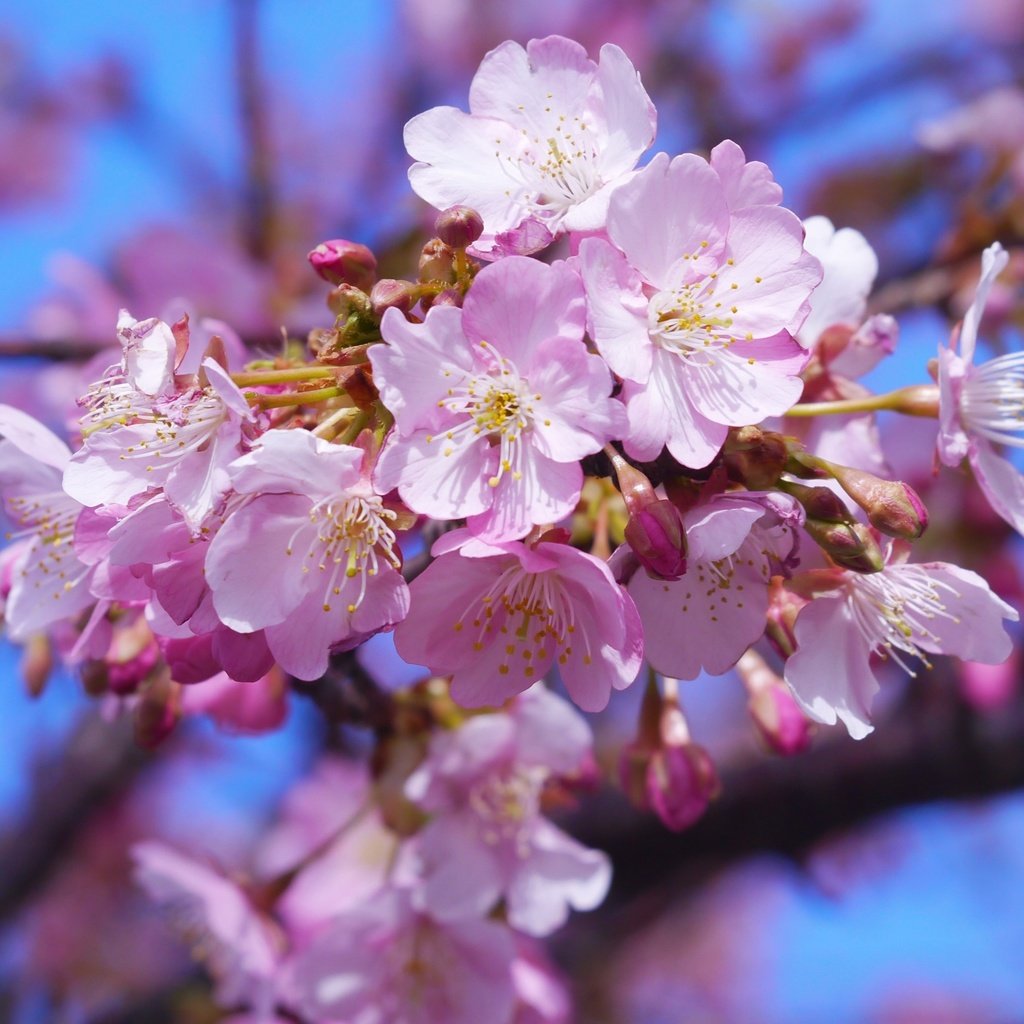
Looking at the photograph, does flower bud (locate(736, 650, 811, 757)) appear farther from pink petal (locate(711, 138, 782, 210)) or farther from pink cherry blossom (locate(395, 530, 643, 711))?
pink petal (locate(711, 138, 782, 210))

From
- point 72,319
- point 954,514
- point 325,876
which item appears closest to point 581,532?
point 325,876

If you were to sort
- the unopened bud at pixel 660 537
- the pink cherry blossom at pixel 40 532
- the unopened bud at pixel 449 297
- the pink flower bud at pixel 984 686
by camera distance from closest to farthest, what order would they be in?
the unopened bud at pixel 660 537
the unopened bud at pixel 449 297
the pink cherry blossom at pixel 40 532
the pink flower bud at pixel 984 686

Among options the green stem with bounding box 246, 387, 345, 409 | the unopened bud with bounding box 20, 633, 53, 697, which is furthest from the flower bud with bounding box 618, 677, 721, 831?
the unopened bud with bounding box 20, 633, 53, 697

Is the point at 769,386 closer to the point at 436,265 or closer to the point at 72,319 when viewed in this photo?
the point at 436,265

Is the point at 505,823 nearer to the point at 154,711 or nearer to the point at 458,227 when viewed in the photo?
the point at 154,711

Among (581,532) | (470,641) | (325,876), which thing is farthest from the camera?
(325,876)

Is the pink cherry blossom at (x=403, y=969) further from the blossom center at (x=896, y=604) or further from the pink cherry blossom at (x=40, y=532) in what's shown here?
the blossom center at (x=896, y=604)

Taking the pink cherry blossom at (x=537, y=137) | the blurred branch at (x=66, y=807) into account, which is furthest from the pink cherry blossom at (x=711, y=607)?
the blurred branch at (x=66, y=807)
